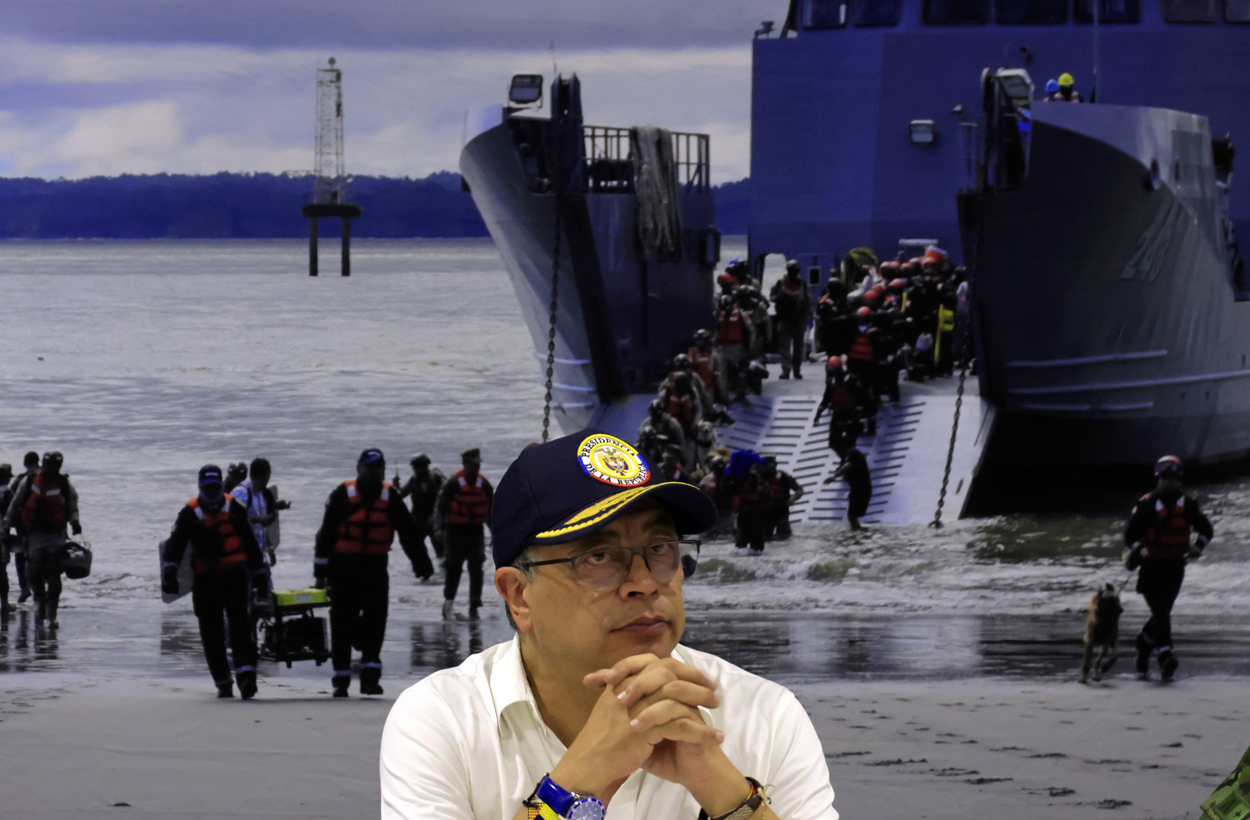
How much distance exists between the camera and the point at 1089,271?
1753 cm

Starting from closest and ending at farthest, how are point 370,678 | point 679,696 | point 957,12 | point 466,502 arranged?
point 679,696
point 370,678
point 466,502
point 957,12

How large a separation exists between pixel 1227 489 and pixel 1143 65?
5.93 meters

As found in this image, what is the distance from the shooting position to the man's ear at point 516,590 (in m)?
2.12

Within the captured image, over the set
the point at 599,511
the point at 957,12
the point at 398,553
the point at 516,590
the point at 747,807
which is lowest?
the point at 398,553

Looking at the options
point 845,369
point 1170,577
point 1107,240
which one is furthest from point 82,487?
point 1170,577

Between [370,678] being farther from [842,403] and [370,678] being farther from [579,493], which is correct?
[842,403]

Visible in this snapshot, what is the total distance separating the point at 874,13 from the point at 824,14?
2.28 feet

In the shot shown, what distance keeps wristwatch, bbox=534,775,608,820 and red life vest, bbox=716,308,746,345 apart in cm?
1695

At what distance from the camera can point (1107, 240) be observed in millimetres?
17406

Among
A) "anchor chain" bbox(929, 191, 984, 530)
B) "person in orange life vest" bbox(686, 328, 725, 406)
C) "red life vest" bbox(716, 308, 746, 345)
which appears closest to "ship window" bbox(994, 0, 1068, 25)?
"anchor chain" bbox(929, 191, 984, 530)

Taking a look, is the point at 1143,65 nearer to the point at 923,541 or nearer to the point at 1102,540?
the point at 1102,540

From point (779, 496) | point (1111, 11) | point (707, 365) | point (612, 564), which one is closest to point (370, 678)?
point (612, 564)

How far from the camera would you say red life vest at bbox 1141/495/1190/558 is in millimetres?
9016

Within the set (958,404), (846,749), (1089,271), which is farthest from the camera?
(1089,271)
